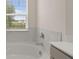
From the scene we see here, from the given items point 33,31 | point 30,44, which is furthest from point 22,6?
point 30,44

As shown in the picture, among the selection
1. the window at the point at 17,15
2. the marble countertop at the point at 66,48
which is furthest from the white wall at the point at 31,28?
the marble countertop at the point at 66,48

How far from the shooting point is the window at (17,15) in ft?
14.8

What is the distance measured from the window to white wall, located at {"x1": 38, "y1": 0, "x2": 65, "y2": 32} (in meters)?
0.44

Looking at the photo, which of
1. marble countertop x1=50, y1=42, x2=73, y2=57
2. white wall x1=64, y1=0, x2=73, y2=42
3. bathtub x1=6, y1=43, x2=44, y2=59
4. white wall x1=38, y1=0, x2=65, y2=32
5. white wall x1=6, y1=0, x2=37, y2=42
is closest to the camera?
marble countertop x1=50, y1=42, x2=73, y2=57

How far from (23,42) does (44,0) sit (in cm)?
134

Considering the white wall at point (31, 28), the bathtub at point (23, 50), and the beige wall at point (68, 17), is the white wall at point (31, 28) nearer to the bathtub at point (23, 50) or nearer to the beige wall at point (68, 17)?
the bathtub at point (23, 50)

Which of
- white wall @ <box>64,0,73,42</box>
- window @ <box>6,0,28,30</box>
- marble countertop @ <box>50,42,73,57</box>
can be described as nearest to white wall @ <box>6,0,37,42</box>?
window @ <box>6,0,28,30</box>

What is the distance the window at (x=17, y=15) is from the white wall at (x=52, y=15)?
443 millimetres

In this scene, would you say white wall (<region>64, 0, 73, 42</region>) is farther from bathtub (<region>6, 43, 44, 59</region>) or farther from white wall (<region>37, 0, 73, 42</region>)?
bathtub (<region>6, 43, 44, 59</region>)

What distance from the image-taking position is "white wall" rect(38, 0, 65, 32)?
2.84 meters

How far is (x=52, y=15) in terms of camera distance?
3.42 metres
